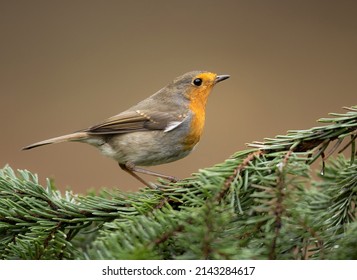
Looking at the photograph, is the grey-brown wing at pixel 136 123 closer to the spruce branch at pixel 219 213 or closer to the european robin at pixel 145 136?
the european robin at pixel 145 136

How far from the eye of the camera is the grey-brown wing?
1.35 metres

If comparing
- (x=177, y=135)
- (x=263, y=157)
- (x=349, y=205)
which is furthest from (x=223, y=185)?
(x=177, y=135)

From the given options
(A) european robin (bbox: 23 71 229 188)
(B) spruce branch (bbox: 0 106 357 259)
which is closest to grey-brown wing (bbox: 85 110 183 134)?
(A) european robin (bbox: 23 71 229 188)

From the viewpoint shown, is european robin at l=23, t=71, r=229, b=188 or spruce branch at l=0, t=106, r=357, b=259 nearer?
spruce branch at l=0, t=106, r=357, b=259

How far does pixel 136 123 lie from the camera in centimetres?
139

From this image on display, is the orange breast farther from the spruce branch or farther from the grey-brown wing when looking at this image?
the spruce branch

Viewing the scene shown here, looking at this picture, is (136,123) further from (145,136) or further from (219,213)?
(219,213)

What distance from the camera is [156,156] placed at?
134 centimetres

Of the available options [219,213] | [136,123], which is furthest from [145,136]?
[219,213]

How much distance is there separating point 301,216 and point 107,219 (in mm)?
323

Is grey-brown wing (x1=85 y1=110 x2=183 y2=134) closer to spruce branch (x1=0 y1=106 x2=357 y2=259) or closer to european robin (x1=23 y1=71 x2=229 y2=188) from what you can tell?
european robin (x1=23 y1=71 x2=229 y2=188)

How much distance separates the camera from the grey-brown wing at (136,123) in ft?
4.43

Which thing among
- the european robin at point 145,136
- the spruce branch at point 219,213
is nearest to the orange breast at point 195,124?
the european robin at point 145,136

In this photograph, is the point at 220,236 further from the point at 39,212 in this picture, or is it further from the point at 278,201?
the point at 39,212
